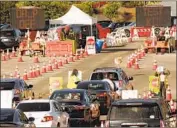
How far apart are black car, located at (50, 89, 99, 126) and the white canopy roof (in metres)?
29.5

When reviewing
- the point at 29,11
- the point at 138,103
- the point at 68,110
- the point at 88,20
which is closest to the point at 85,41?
the point at 88,20

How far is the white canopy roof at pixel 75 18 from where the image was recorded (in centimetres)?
5222

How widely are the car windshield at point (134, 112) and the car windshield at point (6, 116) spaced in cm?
213

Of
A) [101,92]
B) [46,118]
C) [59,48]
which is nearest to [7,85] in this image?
[101,92]

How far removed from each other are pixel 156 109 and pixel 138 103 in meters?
0.41

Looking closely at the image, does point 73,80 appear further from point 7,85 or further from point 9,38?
point 9,38

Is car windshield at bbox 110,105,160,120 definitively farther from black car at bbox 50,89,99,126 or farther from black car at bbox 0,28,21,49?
black car at bbox 0,28,21,49

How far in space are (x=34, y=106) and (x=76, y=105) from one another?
2208 mm

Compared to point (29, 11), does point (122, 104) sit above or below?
below

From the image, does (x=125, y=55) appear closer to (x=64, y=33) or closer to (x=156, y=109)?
(x=64, y=33)

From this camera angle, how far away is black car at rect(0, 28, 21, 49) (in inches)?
2046

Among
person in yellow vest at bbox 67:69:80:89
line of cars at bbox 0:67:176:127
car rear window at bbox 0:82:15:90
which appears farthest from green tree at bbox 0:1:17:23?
car rear window at bbox 0:82:15:90

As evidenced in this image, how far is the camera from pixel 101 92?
25062 mm

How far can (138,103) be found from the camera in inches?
648
